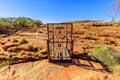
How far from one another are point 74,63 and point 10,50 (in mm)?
5160

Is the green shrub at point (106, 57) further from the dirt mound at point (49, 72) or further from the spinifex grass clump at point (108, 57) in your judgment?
the dirt mound at point (49, 72)

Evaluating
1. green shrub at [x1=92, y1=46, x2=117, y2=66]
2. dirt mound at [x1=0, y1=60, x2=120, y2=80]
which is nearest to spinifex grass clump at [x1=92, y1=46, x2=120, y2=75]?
green shrub at [x1=92, y1=46, x2=117, y2=66]

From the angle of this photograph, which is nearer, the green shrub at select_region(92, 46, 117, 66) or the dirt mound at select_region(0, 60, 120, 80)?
the dirt mound at select_region(0, 60, 120, 80)

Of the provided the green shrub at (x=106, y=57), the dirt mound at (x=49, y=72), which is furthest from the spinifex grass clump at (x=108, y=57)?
the dirt mound at (x=49, y=72)

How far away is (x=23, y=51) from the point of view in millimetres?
11891

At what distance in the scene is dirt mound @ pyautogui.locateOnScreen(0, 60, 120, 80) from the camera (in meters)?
7.81

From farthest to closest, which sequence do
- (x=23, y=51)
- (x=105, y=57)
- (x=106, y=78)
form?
(x=23, y=51) < (x=105, y=57) < (x=106, y=78)

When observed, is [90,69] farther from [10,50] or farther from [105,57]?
[10,50]

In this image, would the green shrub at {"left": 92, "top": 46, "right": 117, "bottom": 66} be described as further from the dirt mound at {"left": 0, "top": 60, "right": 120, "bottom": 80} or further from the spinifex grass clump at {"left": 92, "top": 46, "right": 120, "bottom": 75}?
the dirt mound at {"left": 0, "top": 60, "right": 120, "bottom": 80}

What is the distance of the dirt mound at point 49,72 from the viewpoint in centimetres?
781

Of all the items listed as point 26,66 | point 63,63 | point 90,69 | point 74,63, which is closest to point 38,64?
point 26,66

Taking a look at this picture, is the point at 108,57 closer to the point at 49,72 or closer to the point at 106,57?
the point at 106,57

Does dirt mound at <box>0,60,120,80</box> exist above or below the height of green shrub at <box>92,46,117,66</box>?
below

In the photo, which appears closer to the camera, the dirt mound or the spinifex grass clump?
the dirt mound
